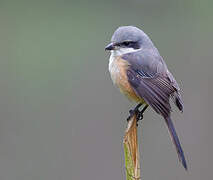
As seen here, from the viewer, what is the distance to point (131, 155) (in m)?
4.19

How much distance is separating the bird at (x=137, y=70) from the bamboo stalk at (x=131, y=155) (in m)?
0.92

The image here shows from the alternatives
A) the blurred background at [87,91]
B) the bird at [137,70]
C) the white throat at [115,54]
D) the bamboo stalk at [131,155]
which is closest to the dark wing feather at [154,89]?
the bird at [137,70]

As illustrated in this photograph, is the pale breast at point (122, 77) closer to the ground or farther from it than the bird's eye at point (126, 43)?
closer to the ground

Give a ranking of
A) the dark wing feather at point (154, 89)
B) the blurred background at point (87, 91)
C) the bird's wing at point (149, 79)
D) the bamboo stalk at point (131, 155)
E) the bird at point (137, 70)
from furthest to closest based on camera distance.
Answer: the blurred background at point (87, 91) → the bird at point (137, 70) → the bird's wing at point (149, 79) → the dark wing feather at point (154, 89) → the bamboo stalk at point (131, 155)

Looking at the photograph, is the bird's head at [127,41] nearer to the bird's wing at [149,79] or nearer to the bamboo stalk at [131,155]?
the bird's wing at [149,79]

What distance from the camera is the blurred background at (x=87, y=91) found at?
23.1 ft

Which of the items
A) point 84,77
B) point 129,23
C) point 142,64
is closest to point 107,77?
point 84,77

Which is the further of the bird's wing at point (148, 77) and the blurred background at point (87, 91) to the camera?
the blurred background at point (87, 91)

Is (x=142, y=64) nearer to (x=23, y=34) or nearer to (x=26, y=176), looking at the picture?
(x=26, y=176)

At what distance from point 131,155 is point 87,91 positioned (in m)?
3.83

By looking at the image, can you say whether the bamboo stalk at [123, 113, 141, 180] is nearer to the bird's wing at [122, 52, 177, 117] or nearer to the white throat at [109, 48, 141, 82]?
the bird's wing at [122, 52, 177, 117]

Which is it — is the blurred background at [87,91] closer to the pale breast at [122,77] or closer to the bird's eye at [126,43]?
the pale breast at [122,77]

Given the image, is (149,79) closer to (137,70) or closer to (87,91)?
(137,70)

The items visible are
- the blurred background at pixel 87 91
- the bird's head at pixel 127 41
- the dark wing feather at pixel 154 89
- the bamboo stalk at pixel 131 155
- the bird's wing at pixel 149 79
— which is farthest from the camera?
the blurred background at pixel 87 91
